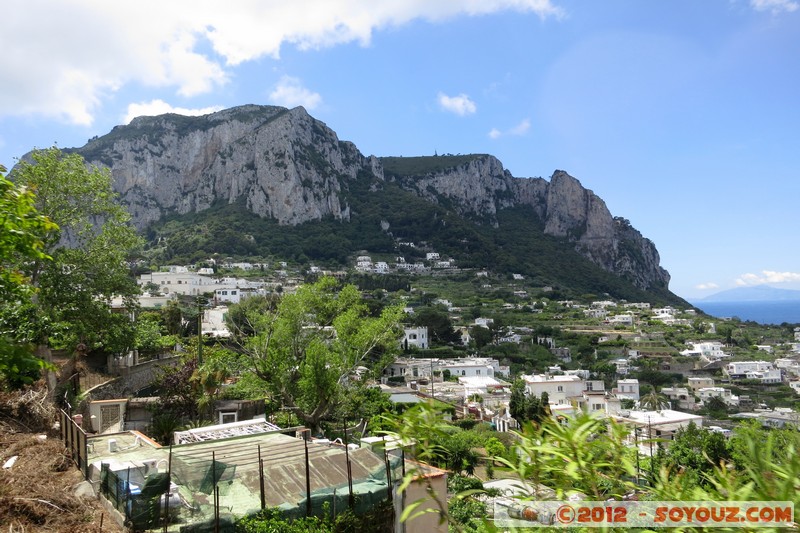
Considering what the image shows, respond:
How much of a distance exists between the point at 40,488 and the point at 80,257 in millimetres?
7870

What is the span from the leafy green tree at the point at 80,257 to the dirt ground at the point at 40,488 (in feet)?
10.9

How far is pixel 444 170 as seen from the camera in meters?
168

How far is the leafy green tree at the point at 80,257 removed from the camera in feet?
40.5

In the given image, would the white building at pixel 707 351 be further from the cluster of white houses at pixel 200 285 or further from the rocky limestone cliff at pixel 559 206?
the rocky limestone cliff at pixel 559 206

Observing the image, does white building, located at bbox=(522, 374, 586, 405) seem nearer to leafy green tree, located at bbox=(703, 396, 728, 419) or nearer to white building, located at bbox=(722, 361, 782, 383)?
leafy green tree, located at bbox=(703, 396, 728, 419)

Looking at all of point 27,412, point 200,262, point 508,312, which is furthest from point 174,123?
point 27,412

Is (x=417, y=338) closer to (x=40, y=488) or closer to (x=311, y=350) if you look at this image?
(x=311, y=350)

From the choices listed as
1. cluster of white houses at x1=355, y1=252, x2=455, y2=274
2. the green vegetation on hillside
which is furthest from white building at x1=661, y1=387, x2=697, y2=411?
the green vegetation on hillside

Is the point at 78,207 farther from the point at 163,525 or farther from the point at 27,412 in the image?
the point at 163,525

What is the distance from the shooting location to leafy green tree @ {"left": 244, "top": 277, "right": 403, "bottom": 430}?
14328mm

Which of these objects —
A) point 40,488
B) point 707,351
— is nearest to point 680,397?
point 707,351

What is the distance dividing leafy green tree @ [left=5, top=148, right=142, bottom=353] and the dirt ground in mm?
3326

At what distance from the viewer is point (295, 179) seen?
124 m

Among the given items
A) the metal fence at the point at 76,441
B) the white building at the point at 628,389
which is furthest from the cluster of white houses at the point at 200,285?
the metal fence at the point at 76,441
